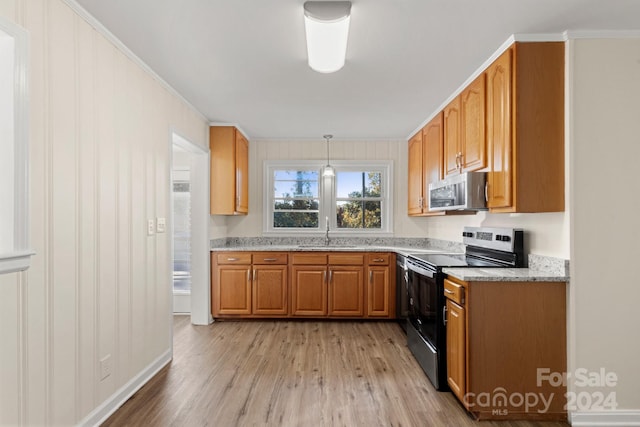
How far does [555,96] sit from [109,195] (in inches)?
113

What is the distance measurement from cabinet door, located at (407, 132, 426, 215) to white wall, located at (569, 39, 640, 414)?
2.15 metres

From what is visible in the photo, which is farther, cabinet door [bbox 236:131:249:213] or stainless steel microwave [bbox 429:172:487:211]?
cabinet door [bbox 236:131:249:213]

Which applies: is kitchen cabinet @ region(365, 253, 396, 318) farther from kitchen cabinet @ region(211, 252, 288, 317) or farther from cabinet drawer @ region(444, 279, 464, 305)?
cabinet drawer @ region(444, 279, 464, 305)

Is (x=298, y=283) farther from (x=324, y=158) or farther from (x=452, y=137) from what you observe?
(x=452, y=137)

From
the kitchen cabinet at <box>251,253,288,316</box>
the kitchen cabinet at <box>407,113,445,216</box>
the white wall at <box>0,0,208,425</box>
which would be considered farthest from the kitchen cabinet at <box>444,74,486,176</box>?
the white wall at <box>0,0,208,425</box>

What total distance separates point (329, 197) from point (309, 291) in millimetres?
1417

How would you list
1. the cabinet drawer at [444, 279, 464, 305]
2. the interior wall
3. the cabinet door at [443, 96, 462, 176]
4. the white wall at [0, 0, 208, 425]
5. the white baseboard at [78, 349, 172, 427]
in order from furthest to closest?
the interior wall, the cabinet door at [443, 96, 462, 176], the cabinet drawer at [444, 279, 464, 305], the white baseboard at [78, 349, 172, 427], the white wall at [0, 0, 208, 425]

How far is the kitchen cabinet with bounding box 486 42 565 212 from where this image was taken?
2.29m

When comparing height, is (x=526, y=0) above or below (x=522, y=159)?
above

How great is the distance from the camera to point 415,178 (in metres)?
4.71

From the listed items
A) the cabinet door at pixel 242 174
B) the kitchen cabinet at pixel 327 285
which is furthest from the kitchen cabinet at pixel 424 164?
the cabinet door at pixel 242 174

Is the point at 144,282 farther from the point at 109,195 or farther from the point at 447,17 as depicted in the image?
the point at 447,17

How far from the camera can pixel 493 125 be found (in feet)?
8.43

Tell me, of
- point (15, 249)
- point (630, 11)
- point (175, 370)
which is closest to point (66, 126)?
point (15, 249)
